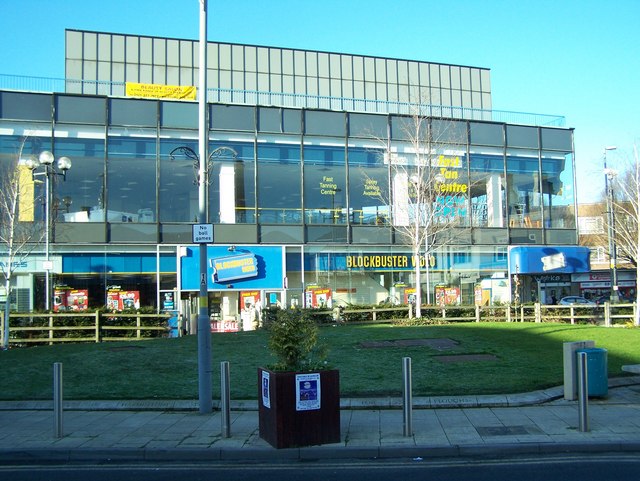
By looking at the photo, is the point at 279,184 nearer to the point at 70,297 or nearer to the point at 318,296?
the point at 318,296

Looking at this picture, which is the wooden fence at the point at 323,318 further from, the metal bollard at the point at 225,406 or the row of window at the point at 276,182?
the metal bollard at the point at 225,406

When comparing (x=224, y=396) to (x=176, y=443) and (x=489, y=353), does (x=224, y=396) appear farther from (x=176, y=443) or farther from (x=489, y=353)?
Answer: (x=489, y=353)

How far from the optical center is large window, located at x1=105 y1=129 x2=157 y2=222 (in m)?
28.0

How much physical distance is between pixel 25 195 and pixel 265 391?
21539 millimetres

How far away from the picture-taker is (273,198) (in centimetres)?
2984

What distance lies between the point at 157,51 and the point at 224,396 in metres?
40.4

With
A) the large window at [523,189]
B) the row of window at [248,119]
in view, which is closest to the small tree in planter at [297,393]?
the row of window at [248,119]

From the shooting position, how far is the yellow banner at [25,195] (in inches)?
1021

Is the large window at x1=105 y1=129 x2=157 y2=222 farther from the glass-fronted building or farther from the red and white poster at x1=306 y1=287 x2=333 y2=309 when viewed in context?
the red and white poster at x1=306 y1=287 x2=333 y2=309

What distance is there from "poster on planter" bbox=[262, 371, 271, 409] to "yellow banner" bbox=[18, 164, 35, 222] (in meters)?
20.6

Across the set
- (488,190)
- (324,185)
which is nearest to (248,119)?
(324,185)

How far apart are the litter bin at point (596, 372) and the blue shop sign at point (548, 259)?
74.4 ft

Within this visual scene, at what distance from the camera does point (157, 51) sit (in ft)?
146

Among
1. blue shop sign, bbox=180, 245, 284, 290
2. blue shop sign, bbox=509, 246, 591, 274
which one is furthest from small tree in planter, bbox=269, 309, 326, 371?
blue shop sign, bbox=509, 246, 591, 274
